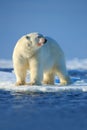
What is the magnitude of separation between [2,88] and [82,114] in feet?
13.2

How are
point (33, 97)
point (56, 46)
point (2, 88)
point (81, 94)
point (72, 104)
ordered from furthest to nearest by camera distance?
point (56, 46), point (2, 88), point (81, 94), point (33, 97), point (72, 104)

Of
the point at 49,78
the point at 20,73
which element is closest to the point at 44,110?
the point at 20,73

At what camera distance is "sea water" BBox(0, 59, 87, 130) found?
220 inches

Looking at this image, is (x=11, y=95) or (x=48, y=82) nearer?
(x=11, y=95)

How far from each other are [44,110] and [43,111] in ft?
0.36

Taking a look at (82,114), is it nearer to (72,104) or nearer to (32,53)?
(72,104)

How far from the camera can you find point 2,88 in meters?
10.2

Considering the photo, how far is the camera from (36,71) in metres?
10.5

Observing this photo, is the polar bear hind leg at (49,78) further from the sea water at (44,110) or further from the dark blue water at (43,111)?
the dark blue water at (43,111)

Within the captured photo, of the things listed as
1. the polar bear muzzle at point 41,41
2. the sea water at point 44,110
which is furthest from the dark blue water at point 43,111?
the polar bear muzzle at point 41,41

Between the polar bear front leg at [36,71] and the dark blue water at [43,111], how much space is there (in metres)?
1.18

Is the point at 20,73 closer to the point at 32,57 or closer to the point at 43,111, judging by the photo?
the point at 32,57

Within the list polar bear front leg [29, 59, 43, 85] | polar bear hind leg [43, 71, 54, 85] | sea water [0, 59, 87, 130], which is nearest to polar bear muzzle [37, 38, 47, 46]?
polar bear front leg [29, 59, 43, 85]

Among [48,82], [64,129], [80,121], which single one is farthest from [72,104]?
[48,82]
